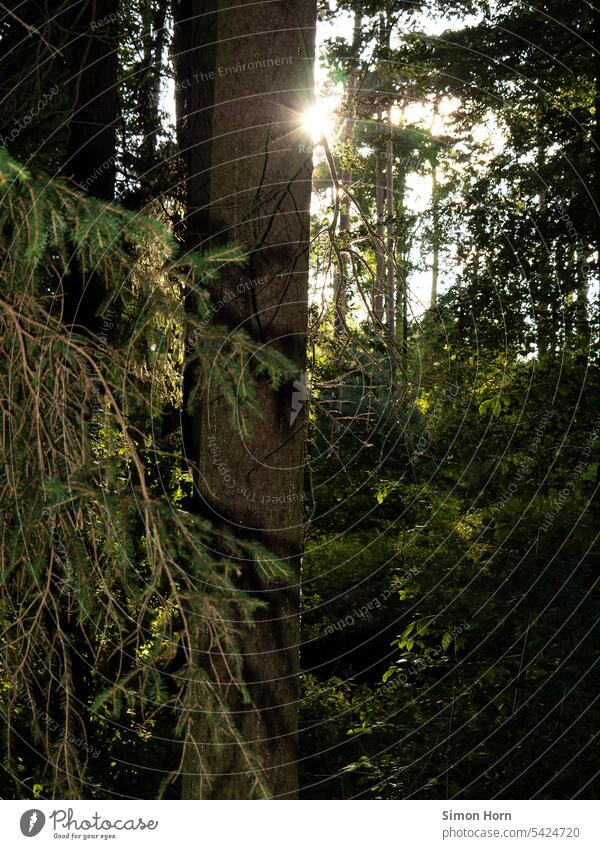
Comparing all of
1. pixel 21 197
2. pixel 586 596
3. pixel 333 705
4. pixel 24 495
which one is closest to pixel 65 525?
pixel 24 495

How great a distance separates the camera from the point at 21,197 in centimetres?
217

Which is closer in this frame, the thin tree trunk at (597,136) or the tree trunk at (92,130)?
the tree trunk at (92,130)

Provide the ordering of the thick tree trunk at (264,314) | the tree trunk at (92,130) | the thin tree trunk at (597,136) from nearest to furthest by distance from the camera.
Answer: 1. the thick tree trunk at (264,314)
2. the tree trunk at (92,130)
3. the thin tree trunk at (597,136)

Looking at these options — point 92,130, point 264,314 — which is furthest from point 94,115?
point 264,314

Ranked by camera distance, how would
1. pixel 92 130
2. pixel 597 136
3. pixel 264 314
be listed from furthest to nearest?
pixel 597 136 → pixel 92 130 → pixel 264 314

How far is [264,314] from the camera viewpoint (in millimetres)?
3193

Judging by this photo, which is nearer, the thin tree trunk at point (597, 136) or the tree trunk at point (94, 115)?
the tree trunk at point (94, 115)

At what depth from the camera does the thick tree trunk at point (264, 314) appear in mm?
3164

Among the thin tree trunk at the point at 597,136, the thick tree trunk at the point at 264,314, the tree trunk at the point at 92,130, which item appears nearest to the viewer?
the thick tree trunk at the point at 264,314

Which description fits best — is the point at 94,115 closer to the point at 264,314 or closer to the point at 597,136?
the point at 264,314

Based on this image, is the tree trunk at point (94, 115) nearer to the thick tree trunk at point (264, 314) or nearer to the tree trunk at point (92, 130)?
the tree trunk at point (92, 130)

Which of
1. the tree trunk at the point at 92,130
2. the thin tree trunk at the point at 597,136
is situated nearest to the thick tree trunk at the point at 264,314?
the tree trunk at the point at 92,130

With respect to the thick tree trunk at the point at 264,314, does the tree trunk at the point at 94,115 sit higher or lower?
higher
